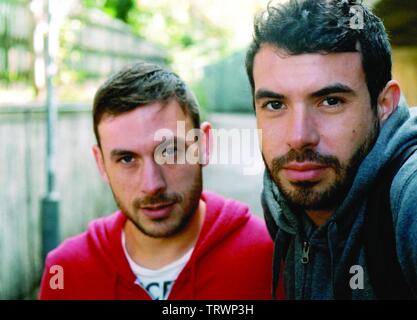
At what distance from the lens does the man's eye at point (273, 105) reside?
1311mm

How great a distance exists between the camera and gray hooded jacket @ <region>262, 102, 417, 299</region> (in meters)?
1.05

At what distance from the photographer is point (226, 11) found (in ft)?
14.3

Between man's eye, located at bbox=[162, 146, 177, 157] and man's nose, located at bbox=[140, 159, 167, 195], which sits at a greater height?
man's eye, located at bbox=[162, 146, 177, 157]

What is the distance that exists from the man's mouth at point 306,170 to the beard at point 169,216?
38 cm

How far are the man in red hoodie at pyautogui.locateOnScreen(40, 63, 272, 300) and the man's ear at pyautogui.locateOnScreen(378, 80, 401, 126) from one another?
0.48m

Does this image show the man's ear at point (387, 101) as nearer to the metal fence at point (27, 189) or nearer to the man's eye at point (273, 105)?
the man's eye at point (273, 105)

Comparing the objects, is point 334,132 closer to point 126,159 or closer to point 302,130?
point 302,130

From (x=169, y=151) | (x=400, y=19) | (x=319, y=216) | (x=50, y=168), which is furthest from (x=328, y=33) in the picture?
(x=50, y=168)

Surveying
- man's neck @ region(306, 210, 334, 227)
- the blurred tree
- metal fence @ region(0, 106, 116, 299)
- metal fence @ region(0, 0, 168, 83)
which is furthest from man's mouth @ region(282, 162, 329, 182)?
metal fence @ region(0, 0, 168, 83)

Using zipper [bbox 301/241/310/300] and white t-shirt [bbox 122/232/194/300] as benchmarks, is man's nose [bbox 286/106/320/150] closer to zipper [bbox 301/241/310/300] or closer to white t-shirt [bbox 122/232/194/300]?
zipper [bbox 301/241/310/300]

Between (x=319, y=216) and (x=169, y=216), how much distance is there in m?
0.40

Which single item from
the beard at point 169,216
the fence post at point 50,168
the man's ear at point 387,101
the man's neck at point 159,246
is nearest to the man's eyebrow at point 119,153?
the beard at point 169,216

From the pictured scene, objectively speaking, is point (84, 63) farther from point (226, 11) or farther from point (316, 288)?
point (316, 288)
